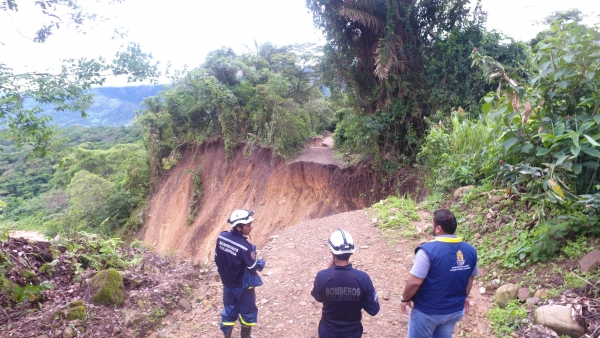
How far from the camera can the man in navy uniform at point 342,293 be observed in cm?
286

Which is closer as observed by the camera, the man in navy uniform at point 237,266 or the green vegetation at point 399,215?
the man in navy uniform at point 237,266

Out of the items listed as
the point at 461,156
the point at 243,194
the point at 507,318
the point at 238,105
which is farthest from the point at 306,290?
the point at 238,105

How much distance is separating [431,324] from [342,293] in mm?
804

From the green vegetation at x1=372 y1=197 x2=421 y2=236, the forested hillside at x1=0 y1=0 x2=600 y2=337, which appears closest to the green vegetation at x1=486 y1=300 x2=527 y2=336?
the forested hillside at x1=0 y1=0 x2=600 y2=337

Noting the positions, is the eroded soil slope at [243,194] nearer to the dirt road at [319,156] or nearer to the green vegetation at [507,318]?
the dirt road at [319,156]

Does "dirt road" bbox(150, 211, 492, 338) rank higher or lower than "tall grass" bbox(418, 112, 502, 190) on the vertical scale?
lower

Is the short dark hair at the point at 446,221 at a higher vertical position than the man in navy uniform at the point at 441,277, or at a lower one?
higher

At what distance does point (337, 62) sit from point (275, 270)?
909 centimetres

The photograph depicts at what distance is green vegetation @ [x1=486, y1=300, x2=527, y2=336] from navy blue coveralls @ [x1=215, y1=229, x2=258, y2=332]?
8.77 ft

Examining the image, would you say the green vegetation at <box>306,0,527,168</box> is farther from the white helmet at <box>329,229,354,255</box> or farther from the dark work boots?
A: the white helmet at <box>329,229,354,255</box>

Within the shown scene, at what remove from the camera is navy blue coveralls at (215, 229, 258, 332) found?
3941mm

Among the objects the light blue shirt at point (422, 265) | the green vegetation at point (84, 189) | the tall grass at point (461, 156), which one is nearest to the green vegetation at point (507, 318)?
the light blue shirt at point (422, 265)

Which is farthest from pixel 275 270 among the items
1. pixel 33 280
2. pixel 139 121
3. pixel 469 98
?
pixel 139 121

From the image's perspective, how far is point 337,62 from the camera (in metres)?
13.5
